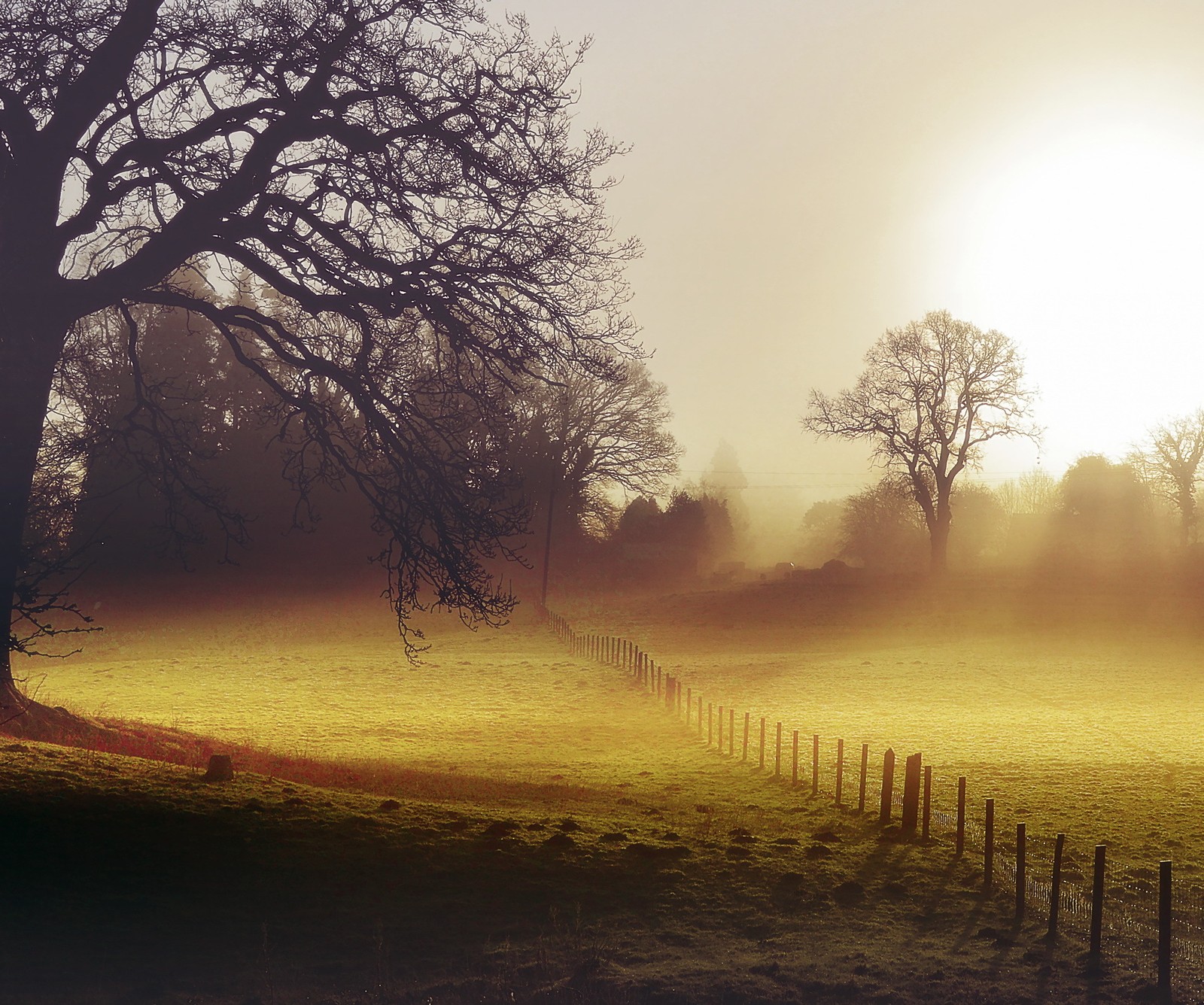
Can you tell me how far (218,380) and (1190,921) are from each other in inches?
2077

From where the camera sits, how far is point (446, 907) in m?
9.30

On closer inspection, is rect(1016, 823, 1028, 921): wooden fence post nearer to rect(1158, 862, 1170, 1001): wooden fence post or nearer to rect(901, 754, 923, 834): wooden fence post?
rect(1158, 862, 1170, 1001): wooden fence post

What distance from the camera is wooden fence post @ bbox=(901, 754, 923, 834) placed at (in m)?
13.3

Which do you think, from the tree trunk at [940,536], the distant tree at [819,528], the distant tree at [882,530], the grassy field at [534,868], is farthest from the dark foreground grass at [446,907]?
the distant tree at [819,528]

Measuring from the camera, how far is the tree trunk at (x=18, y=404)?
12.7 metres

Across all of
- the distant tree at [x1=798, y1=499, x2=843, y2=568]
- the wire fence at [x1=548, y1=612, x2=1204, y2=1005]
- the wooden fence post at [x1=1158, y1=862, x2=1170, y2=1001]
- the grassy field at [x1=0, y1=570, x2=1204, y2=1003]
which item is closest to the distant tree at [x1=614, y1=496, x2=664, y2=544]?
the distant tree at [x1=798, y1=499, x2=843, y2=568]

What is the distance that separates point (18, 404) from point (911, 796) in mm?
12316

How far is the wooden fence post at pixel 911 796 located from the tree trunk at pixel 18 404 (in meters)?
11.0

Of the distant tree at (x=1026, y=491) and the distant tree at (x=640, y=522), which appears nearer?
the distant tree at (x=640, y=522)

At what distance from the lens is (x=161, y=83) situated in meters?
14.1

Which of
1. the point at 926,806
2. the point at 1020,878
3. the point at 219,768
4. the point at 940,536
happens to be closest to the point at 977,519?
the point at 940,536

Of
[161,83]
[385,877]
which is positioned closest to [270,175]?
[161,83]

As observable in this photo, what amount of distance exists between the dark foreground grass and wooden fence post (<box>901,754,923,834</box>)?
0.90m

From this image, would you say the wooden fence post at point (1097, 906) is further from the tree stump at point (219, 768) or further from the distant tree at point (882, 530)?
Result: the distant tree at point (882, 530)
